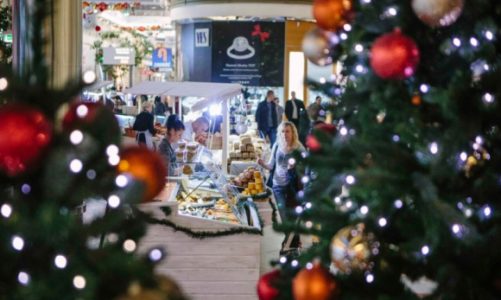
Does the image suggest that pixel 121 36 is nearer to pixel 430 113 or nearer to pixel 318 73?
pixel 318 73

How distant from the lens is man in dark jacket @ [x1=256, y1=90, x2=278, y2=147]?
50.2ft

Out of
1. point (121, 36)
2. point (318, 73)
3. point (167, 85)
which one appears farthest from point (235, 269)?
point (121, 36)

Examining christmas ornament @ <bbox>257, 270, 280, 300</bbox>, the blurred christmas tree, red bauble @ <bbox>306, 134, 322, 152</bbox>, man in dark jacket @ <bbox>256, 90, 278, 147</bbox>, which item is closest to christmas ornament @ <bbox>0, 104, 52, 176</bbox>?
the blurred christmas tree

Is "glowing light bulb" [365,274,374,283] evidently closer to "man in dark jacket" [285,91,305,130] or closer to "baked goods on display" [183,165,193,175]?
"baked goods on display" [183,165,193,175]

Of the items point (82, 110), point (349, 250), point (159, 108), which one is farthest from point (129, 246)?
point (159, 108)

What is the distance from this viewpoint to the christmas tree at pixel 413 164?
3119 mm

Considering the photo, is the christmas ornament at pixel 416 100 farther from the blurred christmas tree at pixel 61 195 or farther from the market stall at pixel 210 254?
the market stall at pixel 210 254

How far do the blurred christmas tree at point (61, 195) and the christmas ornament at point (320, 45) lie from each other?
6.61 feet

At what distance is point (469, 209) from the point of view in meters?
3.20

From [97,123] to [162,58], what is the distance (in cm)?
2677

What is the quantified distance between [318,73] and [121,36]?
17077 mm

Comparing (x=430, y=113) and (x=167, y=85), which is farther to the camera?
Answer: (x=167, y=85)

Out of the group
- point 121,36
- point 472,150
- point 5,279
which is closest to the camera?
point 5,279

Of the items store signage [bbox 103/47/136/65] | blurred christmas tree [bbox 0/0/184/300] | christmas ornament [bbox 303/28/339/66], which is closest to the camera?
blurred christmas tree [bbox 0/0/184/300]
